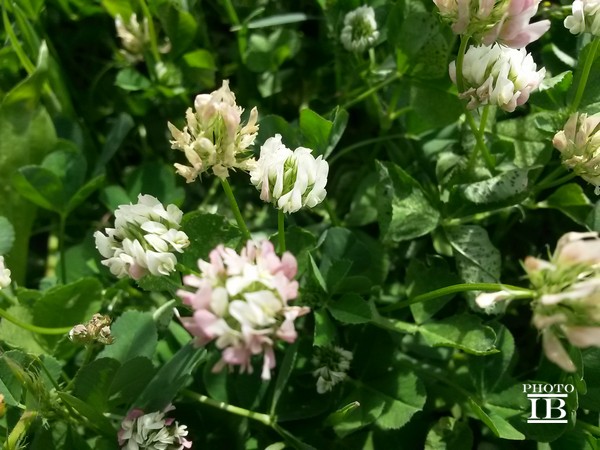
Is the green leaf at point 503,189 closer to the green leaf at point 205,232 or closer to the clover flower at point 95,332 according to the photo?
the green leaf at point 205,232

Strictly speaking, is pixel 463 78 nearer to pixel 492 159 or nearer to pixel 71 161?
pixel 492 159

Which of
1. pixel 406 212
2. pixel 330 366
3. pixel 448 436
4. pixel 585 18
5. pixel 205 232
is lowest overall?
pixel 448 436

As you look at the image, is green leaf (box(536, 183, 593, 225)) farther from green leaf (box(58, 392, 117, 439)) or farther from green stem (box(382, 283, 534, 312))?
green leaf (box(58, 392, 117, 439))

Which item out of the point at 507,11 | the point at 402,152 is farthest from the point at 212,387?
the point at 507,11

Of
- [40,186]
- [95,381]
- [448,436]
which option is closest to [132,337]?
[95,381]

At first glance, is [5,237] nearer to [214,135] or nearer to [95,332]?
[95,332]

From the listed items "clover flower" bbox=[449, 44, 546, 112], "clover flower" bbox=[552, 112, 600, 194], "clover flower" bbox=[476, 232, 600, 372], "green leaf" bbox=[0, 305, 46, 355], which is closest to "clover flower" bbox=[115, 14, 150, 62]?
"green leaf" bbox=[0, 305, 46, 355]

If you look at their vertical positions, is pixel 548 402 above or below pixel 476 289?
below
